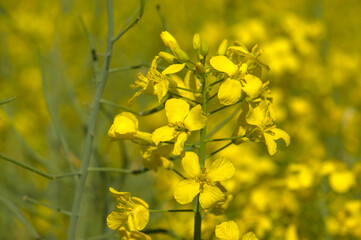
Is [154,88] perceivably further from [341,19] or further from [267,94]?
[341,19]

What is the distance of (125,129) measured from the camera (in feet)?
3.17

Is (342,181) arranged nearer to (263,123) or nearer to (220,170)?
(263,123)

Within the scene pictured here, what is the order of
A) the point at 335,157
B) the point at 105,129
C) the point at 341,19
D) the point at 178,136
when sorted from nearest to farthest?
the point at 178,136 → the point at 105,129 → the point at 335,157 → the point at 341,19

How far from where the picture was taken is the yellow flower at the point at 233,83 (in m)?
0.86

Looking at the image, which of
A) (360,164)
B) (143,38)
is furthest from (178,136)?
(143,38)

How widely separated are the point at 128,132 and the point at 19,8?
13.7 ft

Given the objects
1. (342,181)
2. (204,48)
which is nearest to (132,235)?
(204,48)

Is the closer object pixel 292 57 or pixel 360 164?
pixel 360 164

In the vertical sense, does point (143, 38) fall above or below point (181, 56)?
above

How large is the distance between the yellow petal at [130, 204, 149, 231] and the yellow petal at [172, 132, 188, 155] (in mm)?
151

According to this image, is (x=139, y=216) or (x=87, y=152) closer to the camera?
(x=139, y=216)

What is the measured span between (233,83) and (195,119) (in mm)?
103

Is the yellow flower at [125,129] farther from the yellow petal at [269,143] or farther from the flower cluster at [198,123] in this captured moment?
the yellow petal at [269,143]

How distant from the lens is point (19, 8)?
182 inches
